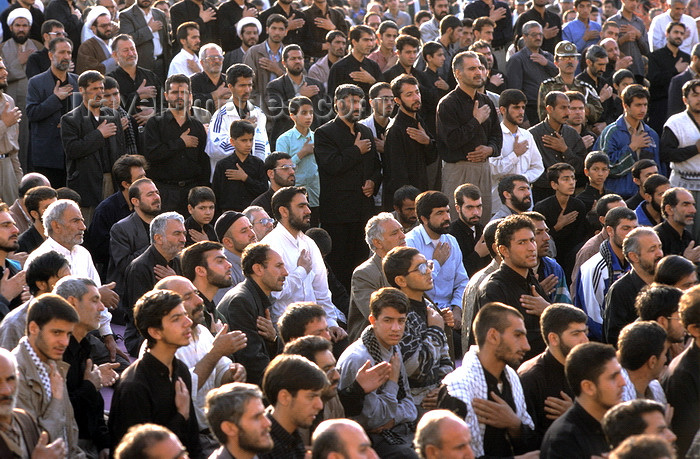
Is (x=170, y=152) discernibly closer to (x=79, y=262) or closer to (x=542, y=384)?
(x=79, y=262)

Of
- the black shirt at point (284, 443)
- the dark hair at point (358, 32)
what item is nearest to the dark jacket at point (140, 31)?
the dark hair at point (358, 32)

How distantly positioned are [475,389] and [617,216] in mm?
3043

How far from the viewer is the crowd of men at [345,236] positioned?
4.98m

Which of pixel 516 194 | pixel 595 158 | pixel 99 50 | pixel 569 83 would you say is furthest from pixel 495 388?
pixel 99 50

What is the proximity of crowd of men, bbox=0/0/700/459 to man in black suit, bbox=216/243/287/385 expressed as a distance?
0.6 inches

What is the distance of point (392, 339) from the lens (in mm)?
5637

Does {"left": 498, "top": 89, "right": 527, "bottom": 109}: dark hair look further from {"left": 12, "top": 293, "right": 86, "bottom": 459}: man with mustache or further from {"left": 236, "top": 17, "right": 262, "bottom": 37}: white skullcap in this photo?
{"left": 12, "top": 293, "right": 86, "bottom": 459}: man with mustache

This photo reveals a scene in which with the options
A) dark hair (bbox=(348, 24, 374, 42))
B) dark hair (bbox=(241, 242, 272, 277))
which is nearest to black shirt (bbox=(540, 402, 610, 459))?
dark hair (bbox=(241, 242, 272, 277))

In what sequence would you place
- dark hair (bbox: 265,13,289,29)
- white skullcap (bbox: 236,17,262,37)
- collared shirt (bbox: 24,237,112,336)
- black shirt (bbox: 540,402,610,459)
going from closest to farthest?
black shirt (bbox: 540,402,610,459) → collared shirt (bbox: 24,237,112,336) → dark hair (bbox: 265,13,289,29) → white skullcap (bbox: 236,17,262,37)

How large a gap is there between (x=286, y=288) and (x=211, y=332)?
92 centimetres

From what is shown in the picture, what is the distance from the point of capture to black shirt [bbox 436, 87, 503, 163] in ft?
31.0

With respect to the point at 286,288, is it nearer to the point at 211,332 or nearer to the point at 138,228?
the point at 211,332

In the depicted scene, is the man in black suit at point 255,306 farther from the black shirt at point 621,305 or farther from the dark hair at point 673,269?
the dark hair at point 673,269

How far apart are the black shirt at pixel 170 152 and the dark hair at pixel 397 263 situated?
3.67 meters
